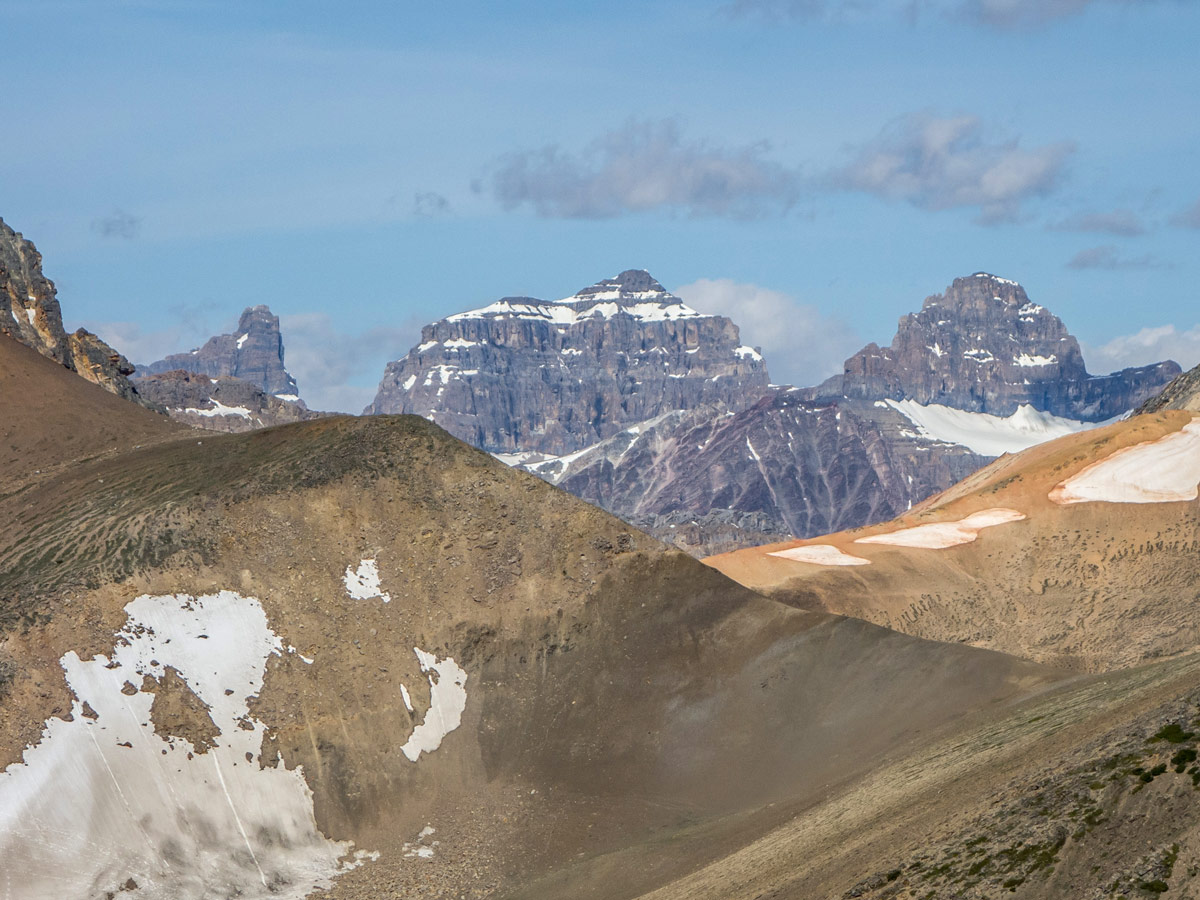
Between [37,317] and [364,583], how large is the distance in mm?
49770

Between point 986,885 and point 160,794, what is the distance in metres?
34.1

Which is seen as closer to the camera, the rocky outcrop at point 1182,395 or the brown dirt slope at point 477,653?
the brown dirt slope at point 477,653

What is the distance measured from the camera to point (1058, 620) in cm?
9650

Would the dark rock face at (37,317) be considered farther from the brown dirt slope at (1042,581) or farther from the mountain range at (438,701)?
the brown dirt slope at (1042,581)

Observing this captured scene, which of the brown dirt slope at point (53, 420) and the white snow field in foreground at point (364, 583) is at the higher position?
the brown dirt slope at point (53, 420)

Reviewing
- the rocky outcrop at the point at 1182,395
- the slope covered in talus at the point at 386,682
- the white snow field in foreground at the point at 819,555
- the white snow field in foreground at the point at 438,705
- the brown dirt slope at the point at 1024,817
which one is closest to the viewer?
the brown dirt slope at the point at 1024,817

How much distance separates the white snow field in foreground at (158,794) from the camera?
54875 mm

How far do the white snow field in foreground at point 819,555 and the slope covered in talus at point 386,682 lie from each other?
28.3 metres

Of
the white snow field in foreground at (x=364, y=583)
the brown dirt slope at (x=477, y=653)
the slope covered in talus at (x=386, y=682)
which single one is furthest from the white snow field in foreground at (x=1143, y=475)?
the white snow field in foreground at (x=364, y=583)

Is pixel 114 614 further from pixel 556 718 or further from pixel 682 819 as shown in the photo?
pixel 682 819

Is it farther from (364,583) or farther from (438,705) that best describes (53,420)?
(438,705)

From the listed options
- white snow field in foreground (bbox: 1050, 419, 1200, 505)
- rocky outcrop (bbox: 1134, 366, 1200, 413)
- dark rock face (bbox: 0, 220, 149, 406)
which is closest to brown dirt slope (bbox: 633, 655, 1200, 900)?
white snow field in foreground (bbox: 1050, 419, 1200, 505)

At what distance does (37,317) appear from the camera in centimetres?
10644

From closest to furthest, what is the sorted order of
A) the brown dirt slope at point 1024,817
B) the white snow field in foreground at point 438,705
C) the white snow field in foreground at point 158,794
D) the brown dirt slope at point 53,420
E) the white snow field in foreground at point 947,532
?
the brown dirt slope at point 1024,817, the white snow field in foreground at point 158,794, the white snow field in foreground at point 438,705, the brown dirt slope at point 53,420, the white snow field in foreground at point 947,532
